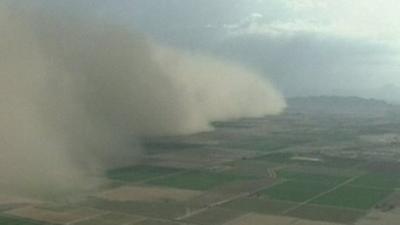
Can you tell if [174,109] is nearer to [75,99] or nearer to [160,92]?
[160,92]

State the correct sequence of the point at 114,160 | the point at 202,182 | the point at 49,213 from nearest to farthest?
the point at 49,213 → the point at 202,182 → the point at 114,160

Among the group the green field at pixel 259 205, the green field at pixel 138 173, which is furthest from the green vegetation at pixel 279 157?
the green field at pixel 259 205

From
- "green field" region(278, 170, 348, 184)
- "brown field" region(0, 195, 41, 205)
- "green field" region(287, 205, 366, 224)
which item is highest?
"brown field" region(0, 195, 41, 205)

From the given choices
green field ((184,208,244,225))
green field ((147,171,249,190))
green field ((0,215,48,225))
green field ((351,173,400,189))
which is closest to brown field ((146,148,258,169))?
green field ((147,171,249,190))

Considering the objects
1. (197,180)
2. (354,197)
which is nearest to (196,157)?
(197,180)

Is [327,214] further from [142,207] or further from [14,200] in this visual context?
[14,200]

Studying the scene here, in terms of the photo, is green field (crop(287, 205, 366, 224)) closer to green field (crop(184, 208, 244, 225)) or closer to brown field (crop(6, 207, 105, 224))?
green field (crop(184, 208, 244, 225))

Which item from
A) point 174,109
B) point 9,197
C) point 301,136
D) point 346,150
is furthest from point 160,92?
point 9,197
